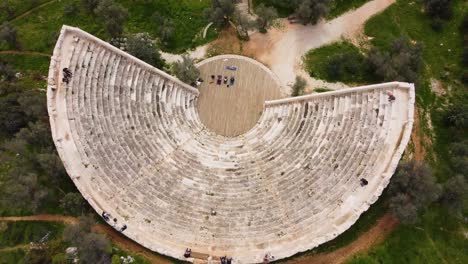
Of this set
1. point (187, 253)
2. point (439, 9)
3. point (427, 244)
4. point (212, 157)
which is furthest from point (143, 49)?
point (439, 9)

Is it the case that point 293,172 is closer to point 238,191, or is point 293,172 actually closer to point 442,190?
point 238,191

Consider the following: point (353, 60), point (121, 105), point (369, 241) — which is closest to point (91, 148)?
point (121, 105)

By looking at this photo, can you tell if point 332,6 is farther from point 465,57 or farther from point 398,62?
point 465,57

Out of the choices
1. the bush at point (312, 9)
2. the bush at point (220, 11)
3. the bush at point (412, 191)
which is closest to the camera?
the bush at point (412, 191)

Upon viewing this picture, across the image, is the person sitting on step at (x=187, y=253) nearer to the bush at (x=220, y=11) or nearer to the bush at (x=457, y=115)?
the bush at (x=220, y=11)

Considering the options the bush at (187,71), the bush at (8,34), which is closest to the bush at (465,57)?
the bush at (187,71)

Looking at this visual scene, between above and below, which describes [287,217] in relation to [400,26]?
below
